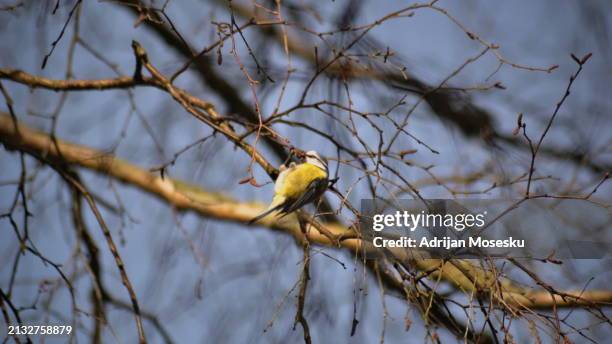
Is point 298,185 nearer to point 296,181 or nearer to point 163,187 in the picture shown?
point 296,181

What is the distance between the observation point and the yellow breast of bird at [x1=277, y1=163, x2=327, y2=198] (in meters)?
2.70

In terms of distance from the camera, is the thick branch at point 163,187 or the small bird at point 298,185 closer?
the small bird at point 298,185

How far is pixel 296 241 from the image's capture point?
2549mm

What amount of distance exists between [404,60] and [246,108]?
2158 millimetres

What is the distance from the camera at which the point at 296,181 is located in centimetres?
273

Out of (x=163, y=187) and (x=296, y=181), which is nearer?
(x=296, y=181)

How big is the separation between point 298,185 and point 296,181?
0.02m

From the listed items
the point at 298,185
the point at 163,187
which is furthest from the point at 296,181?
the point at 163,187

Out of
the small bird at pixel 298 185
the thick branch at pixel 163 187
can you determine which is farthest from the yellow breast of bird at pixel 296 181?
the thick branch at pixel 163 187

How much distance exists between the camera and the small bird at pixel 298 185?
2.51 meters

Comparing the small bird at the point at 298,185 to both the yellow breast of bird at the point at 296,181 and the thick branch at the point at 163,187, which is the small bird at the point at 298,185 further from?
the thick branch at the point at 163,187

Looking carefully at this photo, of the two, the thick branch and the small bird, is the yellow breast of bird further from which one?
the thick branch

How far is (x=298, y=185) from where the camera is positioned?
274 centimetres

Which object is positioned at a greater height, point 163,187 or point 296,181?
point 163,187
